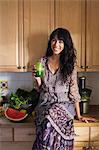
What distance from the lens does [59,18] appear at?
247cm

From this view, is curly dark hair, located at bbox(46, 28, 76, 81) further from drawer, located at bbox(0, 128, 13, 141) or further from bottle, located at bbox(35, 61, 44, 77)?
drawer, located at bbox(0, 128, 13, 141)

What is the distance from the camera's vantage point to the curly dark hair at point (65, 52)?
2264 millimetres

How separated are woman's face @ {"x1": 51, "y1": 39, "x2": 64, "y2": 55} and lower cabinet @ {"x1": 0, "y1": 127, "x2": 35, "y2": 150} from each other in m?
0.71

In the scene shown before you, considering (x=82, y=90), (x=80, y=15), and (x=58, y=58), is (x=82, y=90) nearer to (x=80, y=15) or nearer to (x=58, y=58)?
(x=58, y=58)

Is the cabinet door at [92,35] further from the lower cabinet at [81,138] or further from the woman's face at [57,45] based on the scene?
the lower cabinet at [81,138]

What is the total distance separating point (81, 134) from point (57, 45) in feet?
2.62

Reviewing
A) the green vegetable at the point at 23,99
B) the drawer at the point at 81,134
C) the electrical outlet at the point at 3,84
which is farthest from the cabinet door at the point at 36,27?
the drawer at the point at 81,134

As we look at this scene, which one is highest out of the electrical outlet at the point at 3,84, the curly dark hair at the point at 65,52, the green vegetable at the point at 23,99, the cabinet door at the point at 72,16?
the cabinet door at the point at 72,16

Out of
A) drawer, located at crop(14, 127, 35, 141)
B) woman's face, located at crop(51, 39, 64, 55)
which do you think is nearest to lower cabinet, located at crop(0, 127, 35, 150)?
drawer, located at crop(14, 127, 35, 141)

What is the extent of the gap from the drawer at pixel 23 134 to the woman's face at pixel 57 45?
0.72m

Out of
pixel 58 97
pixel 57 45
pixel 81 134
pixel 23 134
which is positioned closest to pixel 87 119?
pixel 81 134

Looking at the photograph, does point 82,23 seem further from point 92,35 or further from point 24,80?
point 24,80

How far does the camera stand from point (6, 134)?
236cm

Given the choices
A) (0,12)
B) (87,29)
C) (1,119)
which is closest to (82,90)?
(87,29)
